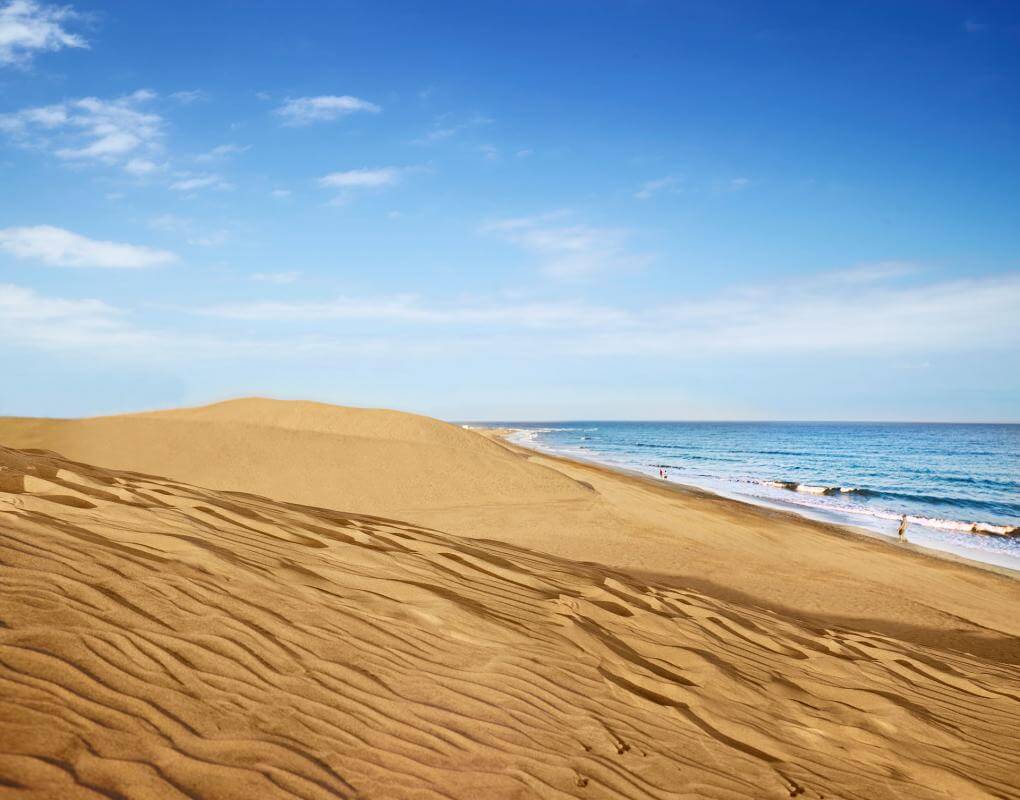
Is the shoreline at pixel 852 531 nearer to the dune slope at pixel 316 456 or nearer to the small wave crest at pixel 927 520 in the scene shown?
the small wave crest at pixel 927 520

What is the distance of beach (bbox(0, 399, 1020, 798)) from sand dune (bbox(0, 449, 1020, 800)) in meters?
0.02

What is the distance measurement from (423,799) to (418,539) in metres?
4.91

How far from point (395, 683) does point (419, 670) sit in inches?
10.2

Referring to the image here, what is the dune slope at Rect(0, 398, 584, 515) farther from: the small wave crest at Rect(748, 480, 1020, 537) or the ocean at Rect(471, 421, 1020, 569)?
the small wave crest at Rect(748, 480, 1020, 537)

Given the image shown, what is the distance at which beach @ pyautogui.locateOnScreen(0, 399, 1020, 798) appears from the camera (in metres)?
2.82

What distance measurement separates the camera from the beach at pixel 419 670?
9.26 ft

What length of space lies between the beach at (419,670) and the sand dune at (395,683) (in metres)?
0.02

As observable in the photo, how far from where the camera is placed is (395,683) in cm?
375

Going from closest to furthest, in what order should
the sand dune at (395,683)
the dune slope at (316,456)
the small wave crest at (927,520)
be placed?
the sand dune at (395,683) < the dune slope at (316,456) < the small wave crest at (927,520)

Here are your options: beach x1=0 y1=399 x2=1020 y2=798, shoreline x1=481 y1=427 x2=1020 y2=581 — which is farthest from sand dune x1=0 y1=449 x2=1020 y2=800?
shoreline x1=481 y1=427 x2=1020 y2=581

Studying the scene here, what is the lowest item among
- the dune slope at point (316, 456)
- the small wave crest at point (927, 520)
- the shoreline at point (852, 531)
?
the small wave crest at point (927, 520)

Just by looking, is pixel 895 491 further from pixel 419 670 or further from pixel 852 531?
pixel 419 670

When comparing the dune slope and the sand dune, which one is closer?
the sand dune

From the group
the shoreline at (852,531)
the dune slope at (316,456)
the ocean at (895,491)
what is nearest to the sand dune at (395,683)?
the dune slope at (316,456)
